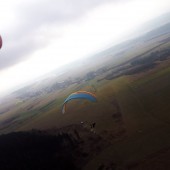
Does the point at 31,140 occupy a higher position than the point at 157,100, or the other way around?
the point at 31,140

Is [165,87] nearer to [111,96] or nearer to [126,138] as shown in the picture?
[111,96]

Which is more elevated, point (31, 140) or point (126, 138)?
point (31, 140)

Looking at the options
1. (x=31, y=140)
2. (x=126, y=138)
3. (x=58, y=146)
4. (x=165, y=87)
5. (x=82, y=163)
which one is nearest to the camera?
(x=82, y=163)

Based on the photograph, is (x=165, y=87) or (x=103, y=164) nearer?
(x=103, y=164)

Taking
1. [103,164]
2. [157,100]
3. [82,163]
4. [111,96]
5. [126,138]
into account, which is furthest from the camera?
[111,96]

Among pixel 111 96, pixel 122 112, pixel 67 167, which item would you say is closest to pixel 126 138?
pixel 67 167

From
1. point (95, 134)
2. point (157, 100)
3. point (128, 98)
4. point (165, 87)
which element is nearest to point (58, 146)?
A: point (95, 134)

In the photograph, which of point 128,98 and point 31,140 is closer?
point 31,140

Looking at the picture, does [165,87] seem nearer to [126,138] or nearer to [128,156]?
[126,138]

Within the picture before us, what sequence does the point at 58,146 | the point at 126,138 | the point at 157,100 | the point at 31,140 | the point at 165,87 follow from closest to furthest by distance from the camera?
1. the point at 126,138
2. the point at 58,146
3. the point at 31,140
4. the point at 157,100
5. the point at 165,87
